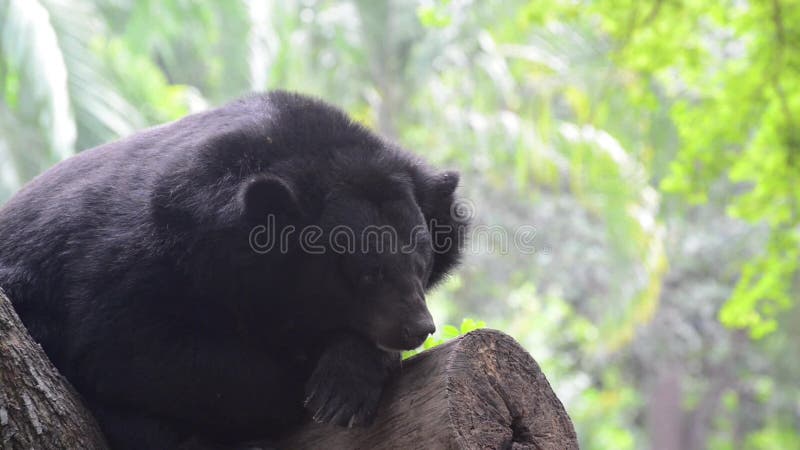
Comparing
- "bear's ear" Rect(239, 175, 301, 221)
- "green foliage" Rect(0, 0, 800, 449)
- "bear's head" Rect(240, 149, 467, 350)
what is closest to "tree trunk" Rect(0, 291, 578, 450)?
"bear's head" Rect(240, 149, 467, 350)

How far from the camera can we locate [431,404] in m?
2.27

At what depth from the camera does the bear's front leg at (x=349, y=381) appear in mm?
2416

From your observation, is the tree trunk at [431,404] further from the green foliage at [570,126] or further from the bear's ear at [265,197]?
the green foliage at [570,126]

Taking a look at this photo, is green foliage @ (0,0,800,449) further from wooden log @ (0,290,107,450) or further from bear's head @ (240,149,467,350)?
wooden log @ (0,290,107,450)

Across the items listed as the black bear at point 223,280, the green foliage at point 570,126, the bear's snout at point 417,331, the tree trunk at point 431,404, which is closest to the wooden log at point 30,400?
A: the tree trunk at point 431,404

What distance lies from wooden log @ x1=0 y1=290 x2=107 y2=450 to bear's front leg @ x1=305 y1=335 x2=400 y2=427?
2.24ft

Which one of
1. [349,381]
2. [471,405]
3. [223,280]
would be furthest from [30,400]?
[471,405]

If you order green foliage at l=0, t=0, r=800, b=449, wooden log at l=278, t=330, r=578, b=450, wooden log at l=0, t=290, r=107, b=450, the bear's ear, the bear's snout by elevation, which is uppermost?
green foliage at l=0, t=0, r=800, b=449

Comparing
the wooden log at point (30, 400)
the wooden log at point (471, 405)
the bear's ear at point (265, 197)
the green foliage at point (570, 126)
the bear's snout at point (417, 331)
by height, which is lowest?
the wooden log at point (30, 400)

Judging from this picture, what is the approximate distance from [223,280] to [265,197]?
1.04 feet

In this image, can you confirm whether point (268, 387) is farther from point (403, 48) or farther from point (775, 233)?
point (403, 48)

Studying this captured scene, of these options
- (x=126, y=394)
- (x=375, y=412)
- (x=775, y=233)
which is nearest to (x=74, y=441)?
(x=126, y=394)

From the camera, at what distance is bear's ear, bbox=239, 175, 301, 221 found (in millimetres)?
2701

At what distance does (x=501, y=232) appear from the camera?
1381 cm
